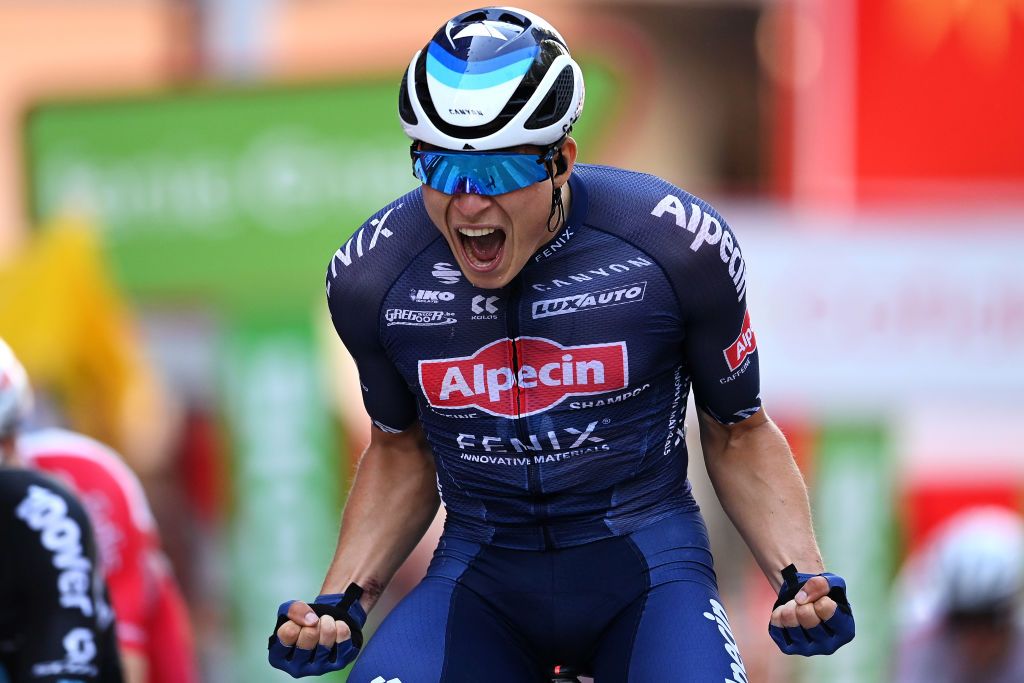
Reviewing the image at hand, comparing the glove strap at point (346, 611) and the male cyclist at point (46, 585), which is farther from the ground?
the glove strap at point (346, 611)

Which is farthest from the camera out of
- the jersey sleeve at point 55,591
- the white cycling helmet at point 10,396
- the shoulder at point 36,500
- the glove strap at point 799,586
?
the white cycling helmet at point 10,396

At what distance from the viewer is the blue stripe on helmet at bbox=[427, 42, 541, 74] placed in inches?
162

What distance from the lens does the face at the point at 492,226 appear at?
4129 mm

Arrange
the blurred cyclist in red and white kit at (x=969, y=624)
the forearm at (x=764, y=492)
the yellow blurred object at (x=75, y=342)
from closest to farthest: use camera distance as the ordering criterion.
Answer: the forearm at (x=764, y=492) < the blurred cyclist in red and white kit at (x=969, y=624) < the yellow blurred object at (x=75, y=342)

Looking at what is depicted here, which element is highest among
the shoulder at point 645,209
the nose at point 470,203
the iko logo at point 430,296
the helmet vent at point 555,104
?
the helmet vent at point 555,104

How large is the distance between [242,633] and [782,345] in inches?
197

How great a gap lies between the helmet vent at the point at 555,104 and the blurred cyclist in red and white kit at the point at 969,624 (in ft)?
17.0

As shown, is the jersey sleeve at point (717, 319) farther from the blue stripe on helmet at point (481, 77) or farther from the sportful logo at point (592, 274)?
the blue stripe on helmet at point (481, 77)

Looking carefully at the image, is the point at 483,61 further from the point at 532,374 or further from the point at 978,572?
the point at 978,572

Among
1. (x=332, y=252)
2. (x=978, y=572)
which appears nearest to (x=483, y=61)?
(x=978, y=572)

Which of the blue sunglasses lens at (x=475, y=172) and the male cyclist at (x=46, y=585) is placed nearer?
the blue sunglasses lens at (x=475, y=172)

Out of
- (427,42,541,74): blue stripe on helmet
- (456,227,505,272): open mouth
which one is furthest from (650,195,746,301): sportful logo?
(427,42,541,74): blue stripe on helmet

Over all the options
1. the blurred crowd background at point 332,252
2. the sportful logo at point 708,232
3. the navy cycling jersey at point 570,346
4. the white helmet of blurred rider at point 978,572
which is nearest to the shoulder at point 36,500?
the navy cycling jersey at point 570,346

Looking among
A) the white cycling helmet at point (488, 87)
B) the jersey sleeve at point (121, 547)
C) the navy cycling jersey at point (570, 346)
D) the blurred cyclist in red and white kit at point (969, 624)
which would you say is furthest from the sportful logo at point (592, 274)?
the blurred cyclist in red and white kit at point (969, 624)
